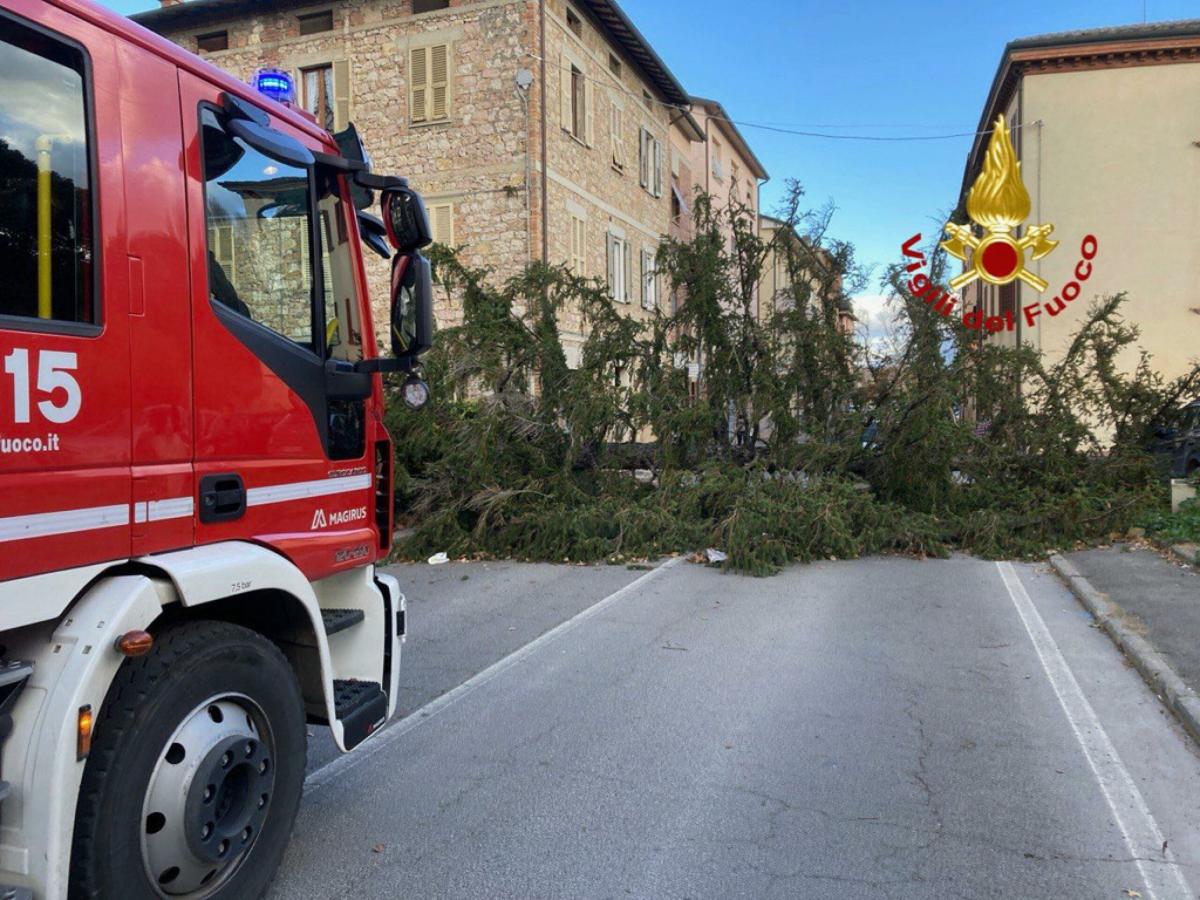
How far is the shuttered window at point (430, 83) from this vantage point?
20.6 meters

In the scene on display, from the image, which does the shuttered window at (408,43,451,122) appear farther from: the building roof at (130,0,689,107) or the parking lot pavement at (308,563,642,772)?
the parking lot pavement at (308,563,642,772)

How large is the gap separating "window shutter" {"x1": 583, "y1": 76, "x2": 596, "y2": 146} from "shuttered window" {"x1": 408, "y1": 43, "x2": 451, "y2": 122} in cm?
348

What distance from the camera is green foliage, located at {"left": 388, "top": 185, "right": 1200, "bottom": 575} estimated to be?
34.8 feet

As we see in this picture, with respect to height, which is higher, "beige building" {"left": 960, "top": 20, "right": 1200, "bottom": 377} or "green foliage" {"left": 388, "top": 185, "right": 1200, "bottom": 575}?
"beige building" {"left": 960, "top": 20, "right": 1200, "bottom": 377}

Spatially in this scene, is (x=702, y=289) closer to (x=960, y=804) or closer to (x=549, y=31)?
(x=960, y=804)

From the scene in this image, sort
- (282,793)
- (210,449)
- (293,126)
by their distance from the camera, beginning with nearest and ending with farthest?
1. (210,449)
2. (282,793)
3. (293,126)

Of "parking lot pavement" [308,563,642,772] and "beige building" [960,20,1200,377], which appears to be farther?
"beige building" [960,20,1200,377]

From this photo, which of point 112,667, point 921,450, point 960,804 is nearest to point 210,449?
point 112,667

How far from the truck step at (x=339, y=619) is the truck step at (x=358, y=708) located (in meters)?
0.25

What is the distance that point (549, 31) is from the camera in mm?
20266

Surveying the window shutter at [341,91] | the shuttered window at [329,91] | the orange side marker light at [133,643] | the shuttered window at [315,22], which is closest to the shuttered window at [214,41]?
the shuttered window at [315,22]

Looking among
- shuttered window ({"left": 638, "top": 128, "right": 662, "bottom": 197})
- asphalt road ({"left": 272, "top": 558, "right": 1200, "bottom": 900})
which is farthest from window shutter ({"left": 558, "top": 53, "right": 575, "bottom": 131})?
asphalt road ({"left": 272, "top": 558, "right": 1200, "bottom": 900})

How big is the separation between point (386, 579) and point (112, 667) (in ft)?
5.17

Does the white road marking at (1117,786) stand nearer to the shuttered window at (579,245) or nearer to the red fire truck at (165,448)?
the red fire truck at (165,448)
